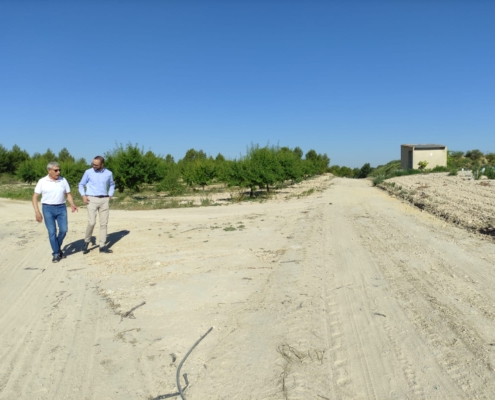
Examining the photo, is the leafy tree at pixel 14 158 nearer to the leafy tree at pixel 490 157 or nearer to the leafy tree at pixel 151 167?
the leafy tree at pixel 151 167

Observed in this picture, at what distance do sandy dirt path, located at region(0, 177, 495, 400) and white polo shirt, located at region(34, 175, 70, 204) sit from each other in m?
1.16

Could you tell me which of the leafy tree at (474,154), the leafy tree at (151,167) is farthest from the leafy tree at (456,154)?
the leafy tree at (151,167)

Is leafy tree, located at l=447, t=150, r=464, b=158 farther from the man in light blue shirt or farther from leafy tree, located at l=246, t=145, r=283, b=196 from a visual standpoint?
the man in light blue shirt

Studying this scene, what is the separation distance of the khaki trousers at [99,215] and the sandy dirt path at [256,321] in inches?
16.7

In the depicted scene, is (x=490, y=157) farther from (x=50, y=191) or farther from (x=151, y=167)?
(x=50, y=191)

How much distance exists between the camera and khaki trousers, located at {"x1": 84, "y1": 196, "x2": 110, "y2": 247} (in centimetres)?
812

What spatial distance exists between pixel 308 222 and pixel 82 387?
30.9 feet

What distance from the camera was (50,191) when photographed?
24.7 feet

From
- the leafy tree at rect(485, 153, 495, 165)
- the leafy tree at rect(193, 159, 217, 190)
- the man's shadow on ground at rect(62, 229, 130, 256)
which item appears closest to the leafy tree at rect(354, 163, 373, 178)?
the leafy tree at rect(485, 153, 495, 165)

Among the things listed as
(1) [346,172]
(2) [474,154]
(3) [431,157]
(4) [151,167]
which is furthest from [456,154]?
(4) [151,167]

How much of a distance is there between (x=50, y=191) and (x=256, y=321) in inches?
199

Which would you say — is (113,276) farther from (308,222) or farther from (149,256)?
(308,222)

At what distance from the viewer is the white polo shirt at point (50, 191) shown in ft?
24.6

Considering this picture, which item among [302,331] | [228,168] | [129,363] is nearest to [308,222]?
[302,331]
